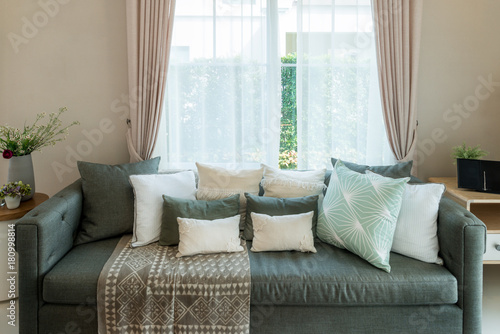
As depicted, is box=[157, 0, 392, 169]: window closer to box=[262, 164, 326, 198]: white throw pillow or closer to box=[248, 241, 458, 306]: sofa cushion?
box=[262, 164, 326, 198]: white throw pillow

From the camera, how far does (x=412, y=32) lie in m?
2.98

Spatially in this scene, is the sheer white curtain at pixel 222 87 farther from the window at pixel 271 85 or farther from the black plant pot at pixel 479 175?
the black plant pot at pixel 479 175

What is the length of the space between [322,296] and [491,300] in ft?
4.47

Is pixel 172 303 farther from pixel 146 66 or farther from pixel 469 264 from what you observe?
pixel 146 66

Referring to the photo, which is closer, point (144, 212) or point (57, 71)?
point (144, 212)

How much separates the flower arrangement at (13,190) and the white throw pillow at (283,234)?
1462 millimetres

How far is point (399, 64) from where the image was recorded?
299 cm

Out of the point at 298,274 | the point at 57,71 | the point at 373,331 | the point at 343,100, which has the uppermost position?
the point at 57,71

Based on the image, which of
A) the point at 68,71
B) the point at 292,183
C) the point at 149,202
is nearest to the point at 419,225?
the point at 292,183

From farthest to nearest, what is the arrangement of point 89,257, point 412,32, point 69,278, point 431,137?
point 431,137
point 412,32
point 89,257
point 69,278

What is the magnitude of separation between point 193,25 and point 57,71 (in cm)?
104

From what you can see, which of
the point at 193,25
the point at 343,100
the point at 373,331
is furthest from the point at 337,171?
the point at 193,25

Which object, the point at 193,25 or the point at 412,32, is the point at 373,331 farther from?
the point at 193,25

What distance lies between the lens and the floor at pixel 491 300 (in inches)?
95.7
